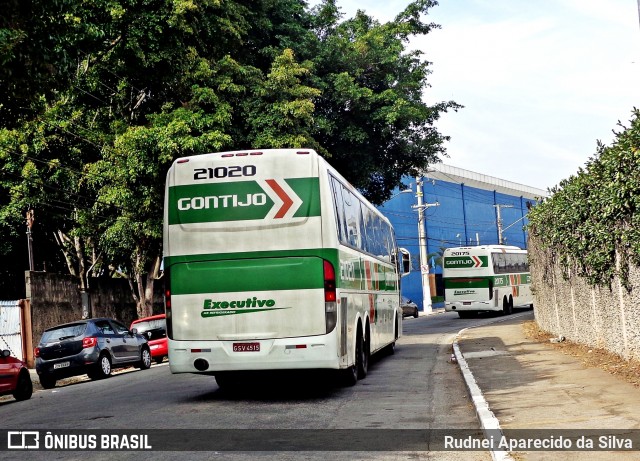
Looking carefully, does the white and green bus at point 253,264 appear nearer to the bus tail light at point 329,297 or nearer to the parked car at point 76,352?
the bus tail light at point 329,297

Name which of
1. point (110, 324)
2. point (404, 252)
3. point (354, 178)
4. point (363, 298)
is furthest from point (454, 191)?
point (363, 298)

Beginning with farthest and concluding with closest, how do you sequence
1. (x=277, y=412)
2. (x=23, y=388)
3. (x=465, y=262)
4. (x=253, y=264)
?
1. (x=465, y=262)
2. (x=23, y=388)
3. (x=253, y=264)
4. (x=277, y=412)

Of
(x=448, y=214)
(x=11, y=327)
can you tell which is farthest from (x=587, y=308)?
(x=448, y=214)

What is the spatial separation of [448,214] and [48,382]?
6214 cm

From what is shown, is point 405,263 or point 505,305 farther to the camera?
point 505,305

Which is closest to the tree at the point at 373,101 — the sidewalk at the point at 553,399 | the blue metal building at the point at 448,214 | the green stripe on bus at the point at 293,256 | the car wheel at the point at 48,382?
the car wheel at the point at 48,382

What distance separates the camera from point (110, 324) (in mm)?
25312

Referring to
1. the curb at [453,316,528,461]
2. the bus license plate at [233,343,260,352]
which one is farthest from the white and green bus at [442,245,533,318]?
the bus license plate at [233,343,260,352]

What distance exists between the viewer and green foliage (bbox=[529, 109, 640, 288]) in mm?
12867

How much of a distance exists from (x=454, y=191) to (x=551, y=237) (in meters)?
62.9

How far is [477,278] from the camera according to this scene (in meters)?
46.6

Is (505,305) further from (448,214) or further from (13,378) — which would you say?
(13,378)

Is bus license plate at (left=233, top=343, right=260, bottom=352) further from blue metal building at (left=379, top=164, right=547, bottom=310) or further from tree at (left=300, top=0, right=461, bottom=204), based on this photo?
blue metal building at (left=379, top=164, right=547, bottom=310)

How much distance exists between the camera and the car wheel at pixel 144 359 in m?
26.7
